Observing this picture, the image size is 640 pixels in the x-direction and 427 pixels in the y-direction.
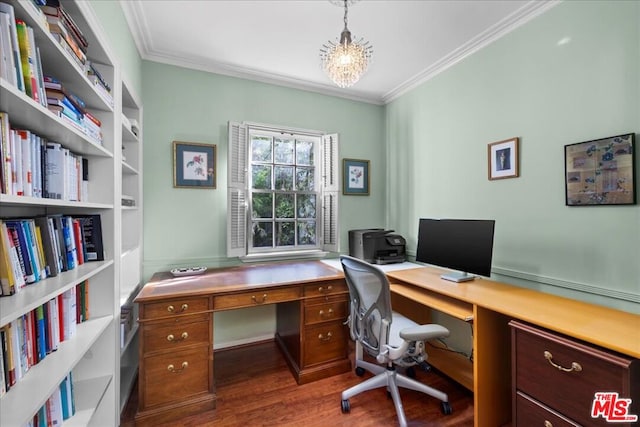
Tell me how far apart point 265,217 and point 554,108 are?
2431mm

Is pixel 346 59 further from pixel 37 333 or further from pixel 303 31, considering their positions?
pixel 37 333

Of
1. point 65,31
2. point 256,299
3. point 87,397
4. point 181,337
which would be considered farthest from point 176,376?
point 65,31

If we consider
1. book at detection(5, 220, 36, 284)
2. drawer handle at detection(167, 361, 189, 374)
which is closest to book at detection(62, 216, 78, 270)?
book at detection(5, 220, 36, 284)

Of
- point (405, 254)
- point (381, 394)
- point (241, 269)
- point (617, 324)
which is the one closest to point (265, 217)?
point (241, 269)

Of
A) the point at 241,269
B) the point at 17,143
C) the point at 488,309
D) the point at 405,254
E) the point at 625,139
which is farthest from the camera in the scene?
the point at 405,254

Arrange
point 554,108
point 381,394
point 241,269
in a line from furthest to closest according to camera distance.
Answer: point 241,269
point 381,394
point 554,108

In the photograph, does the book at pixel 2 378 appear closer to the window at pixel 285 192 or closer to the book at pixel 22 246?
the book at pixel 22 246

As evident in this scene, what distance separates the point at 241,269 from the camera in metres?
2.47

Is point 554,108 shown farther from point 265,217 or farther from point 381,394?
point 265,217

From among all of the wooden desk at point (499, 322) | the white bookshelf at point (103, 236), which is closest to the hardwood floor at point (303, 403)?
the wooden desk at point (499, 322)

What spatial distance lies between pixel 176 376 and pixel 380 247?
1.90 metres

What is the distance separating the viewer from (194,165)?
246 cm

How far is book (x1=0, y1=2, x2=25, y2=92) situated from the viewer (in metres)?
0.76

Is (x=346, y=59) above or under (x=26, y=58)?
above
